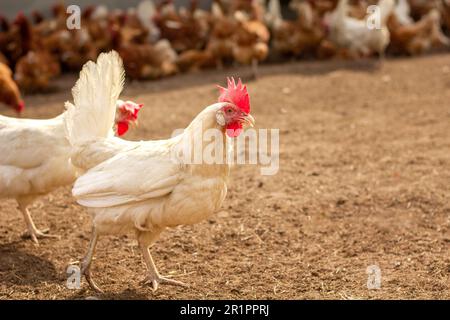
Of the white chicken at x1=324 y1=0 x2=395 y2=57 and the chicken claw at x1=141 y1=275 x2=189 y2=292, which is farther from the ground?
the white chicken at x1=324 y1=0 x2=395 y2=57

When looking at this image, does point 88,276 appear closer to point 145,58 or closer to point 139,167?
point 139,167

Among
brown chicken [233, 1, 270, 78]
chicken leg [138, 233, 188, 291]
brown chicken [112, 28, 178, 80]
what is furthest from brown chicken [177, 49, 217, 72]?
chicken leg [138, 233, 188, 291]

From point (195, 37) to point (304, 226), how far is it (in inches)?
292

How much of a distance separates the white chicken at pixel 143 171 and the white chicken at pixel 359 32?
7943mm

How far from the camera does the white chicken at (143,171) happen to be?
421 cm

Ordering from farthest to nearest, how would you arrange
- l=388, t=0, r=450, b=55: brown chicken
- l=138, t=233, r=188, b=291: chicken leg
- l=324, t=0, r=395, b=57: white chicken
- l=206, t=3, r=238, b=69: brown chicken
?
l=388, t=0, r=450, b=55: brown chicken, l=324, t=0, r=395, b=57: white chicken, l=206, t=3, r=238, b=69: brown chicken, l=138, t=233, r=188, b=291: chicken leg

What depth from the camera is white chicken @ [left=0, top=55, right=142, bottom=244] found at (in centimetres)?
512

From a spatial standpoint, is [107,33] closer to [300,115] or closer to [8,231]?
[300,115]

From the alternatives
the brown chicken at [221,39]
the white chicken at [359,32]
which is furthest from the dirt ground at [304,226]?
the white chicken at [359,32]

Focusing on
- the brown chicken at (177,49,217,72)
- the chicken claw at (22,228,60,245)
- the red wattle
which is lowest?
the chicken claw at (22,228,60,245)

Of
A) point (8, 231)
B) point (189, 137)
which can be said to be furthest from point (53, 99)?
point (189, 137)

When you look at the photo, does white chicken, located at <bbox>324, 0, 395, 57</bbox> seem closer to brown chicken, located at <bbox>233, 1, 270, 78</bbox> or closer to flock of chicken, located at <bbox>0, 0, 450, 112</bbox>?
flock of chicken, located at <bbox>0, 0, 450, 112</bbox>

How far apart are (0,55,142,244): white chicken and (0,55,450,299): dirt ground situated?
0.54 m

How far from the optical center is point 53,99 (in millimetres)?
9977
